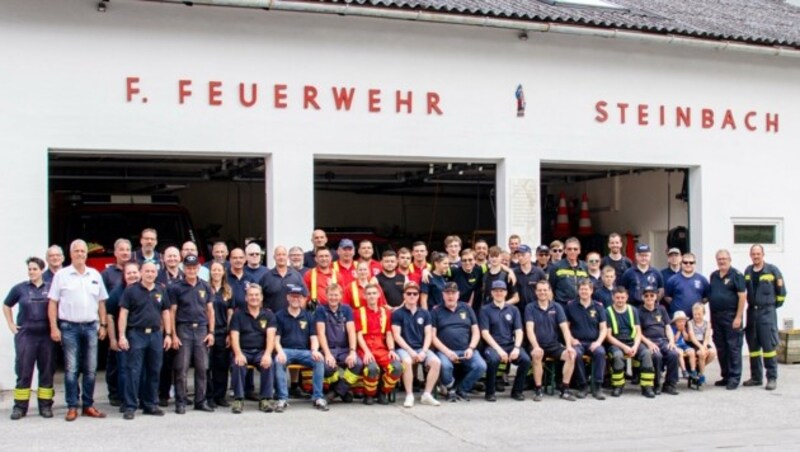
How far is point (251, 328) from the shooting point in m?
11.0

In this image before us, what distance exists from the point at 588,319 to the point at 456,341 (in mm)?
1704

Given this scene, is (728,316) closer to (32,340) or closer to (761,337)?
(761,337)

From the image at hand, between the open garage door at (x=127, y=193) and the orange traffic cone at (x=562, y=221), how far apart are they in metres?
5.97

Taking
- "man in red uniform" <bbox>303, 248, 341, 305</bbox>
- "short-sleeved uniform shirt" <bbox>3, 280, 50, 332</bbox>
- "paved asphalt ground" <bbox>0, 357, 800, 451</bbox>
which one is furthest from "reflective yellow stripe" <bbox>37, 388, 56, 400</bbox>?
"man in red uniform" <bbox>303, 248, 341, 305</bbox>

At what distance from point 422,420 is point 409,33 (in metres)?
5.55

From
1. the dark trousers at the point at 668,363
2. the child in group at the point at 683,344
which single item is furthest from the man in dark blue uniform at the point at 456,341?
the child in group at the point at 683,344

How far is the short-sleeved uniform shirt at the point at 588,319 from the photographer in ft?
39.9

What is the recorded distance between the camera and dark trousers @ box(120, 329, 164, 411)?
34.1 ft

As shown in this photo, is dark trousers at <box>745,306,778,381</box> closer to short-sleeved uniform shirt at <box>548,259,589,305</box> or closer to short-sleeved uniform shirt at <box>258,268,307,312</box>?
short-sleeved uniform shirt at <box>548,259,589,305</box>

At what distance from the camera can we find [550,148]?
1437cm

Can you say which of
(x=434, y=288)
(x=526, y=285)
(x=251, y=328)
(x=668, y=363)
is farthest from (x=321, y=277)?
(x=668, y=363)

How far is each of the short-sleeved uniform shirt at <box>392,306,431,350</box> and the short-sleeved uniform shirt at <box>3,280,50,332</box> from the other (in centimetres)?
377

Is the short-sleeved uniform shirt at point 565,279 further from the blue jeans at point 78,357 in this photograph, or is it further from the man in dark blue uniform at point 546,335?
the blue jeans at point 78,357

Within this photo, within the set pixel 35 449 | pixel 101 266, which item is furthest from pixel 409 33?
pixel 35 449
